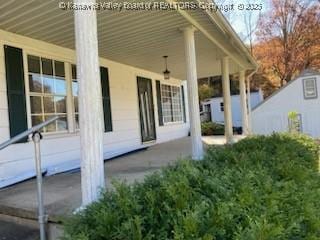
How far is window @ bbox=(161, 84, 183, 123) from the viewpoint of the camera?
11.5 metres

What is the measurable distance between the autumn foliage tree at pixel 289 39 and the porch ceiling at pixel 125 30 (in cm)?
1415

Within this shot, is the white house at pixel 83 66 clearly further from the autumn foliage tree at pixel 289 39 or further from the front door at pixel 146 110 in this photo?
the autumn foliage tree at pixel 289 39

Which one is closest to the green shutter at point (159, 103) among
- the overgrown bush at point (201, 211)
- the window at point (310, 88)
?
the window at point (310, 88)

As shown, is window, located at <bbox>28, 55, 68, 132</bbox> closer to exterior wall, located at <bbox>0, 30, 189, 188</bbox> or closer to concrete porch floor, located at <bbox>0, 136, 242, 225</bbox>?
exterior wall, located at <bbox>0, 30, 189, 188</bbox>

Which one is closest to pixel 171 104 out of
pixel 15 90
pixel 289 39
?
pixel 15 90

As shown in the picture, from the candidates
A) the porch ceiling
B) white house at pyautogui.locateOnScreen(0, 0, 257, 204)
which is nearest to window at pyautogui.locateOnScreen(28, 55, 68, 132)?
white house at pyautogui.locateOnScreen(0, 0, 257, 204)

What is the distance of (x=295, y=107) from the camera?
14.5 m

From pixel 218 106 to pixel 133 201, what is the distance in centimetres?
2190

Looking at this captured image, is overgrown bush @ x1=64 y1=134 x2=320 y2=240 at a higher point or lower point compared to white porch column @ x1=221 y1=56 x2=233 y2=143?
lower

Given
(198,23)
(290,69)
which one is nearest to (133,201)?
(198,23)

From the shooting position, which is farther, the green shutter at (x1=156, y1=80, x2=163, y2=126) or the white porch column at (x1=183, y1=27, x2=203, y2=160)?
the green shutter at (x1=156, y1=80, x2=163, y2=126)

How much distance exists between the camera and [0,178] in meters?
4.79

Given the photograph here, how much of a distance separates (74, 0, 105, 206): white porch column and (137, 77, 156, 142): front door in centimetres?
665

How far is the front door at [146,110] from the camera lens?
964cm
